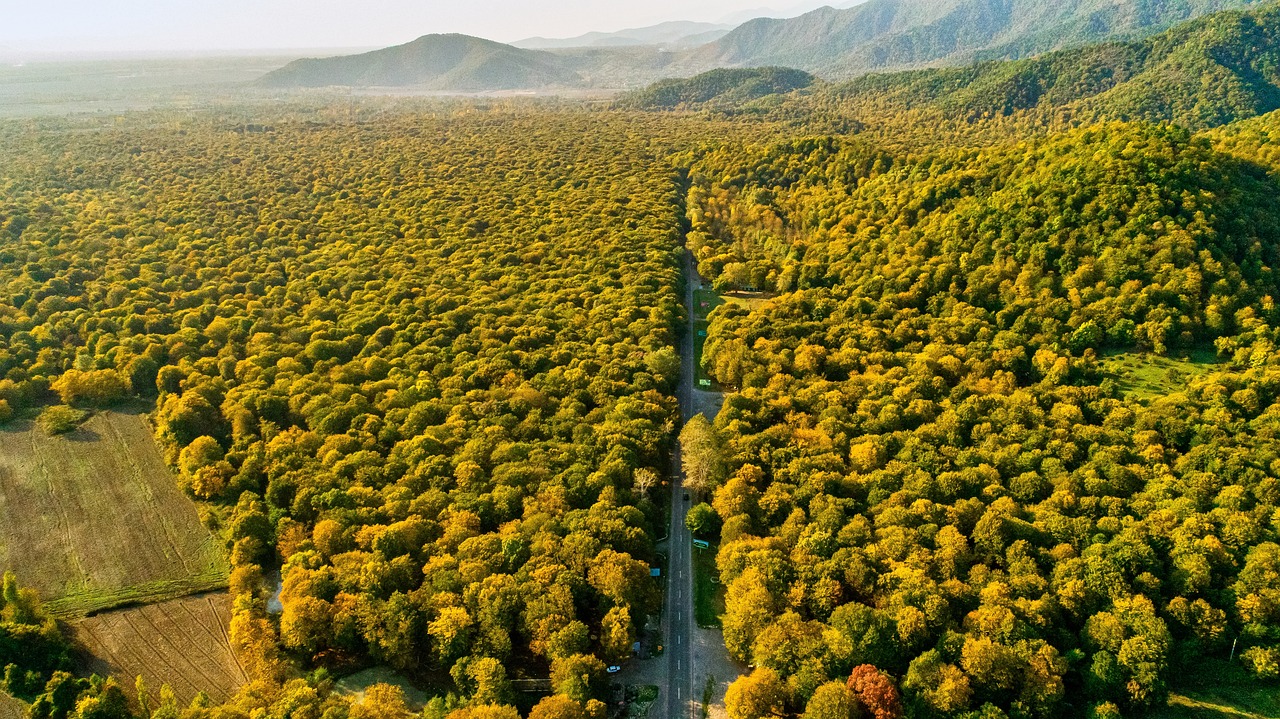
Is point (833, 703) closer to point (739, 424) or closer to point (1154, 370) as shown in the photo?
point (739, 424)

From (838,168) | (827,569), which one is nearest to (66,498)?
(827,569)

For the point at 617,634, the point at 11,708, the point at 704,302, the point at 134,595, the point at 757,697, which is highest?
the point at 704,302

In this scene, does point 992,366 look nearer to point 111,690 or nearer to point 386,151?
point 111,690

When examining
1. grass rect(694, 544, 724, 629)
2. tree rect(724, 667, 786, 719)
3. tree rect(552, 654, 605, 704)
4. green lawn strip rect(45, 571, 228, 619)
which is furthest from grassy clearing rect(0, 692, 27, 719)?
tree rect(724, 667, 786, 719)

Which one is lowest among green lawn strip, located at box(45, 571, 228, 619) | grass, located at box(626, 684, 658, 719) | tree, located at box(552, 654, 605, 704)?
grass, located at box(626, 684, 658, 719)

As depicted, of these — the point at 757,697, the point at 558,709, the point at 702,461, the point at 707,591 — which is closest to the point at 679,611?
the point at 707,591

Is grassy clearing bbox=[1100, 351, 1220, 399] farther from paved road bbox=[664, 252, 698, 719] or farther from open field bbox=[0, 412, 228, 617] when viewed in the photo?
open field bbox=[0, 412, 228, 617]
